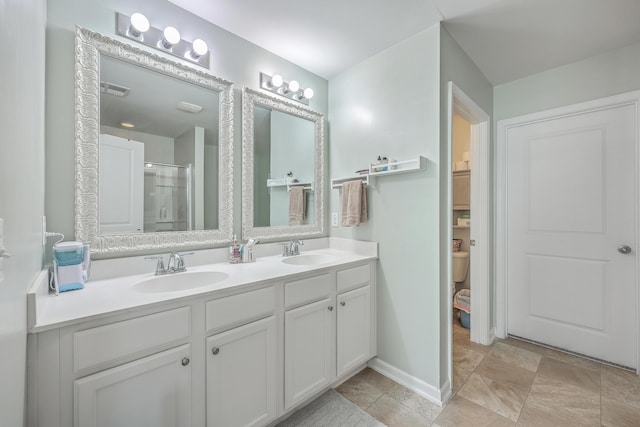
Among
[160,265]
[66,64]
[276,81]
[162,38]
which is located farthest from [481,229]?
[66,64]

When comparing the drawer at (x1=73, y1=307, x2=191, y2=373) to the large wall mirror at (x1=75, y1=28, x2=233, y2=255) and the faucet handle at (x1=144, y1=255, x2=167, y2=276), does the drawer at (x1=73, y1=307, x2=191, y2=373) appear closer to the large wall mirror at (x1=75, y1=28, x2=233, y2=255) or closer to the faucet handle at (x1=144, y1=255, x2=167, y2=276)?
the faucet handle at (x1=144, y1=255, x2=167, y2=276)

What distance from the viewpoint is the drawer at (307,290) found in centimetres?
146

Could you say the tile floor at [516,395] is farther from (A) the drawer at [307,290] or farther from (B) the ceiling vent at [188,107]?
(B) the ceiling vent at [188,107]

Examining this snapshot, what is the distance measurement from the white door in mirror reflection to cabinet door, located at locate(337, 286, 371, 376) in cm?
128

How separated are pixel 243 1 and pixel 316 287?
5.59 feet

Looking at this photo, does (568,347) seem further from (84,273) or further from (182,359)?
(84,273)

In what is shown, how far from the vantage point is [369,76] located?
2.10 meters

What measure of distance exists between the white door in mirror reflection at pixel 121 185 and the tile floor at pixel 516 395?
1.67m

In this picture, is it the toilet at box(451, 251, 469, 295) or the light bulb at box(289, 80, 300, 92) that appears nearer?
the light bulb at box(289, 80, 300, 92)

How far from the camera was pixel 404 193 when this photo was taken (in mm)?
1878

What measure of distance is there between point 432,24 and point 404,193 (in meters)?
1.08

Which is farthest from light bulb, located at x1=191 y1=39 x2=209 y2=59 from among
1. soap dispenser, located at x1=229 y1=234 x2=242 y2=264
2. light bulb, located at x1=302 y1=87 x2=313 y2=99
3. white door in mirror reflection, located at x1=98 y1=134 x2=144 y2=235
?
soap dispenser, located at x1=229 y1=234 x2=242 y2=264

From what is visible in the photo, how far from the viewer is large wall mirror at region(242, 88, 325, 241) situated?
1.85 metres

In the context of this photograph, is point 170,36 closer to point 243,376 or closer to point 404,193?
point 404,193
